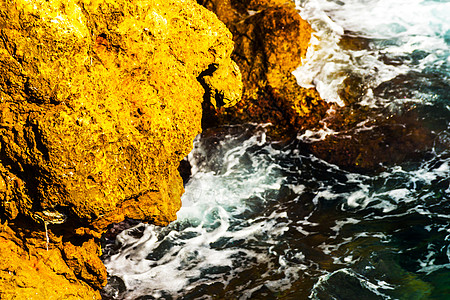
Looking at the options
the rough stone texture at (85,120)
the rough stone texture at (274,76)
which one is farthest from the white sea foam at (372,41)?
the rough stone texture at (85,120)

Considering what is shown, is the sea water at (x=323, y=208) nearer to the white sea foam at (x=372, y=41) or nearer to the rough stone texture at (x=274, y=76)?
the white sea foam at (x=372, y=41)

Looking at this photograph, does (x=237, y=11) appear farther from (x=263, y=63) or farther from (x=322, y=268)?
(x=322, y=268)

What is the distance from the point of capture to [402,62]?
249 inches

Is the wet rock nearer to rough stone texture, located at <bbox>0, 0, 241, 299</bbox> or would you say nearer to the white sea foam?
the white sea foam

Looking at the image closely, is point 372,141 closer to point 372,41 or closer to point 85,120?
point 372,41

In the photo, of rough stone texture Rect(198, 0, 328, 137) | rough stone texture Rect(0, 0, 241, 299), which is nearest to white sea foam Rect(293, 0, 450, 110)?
rough stone texture Rect(198, 0, 328, 137)

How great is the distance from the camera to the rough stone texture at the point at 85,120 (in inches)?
119

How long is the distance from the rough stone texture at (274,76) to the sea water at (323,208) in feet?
0.63

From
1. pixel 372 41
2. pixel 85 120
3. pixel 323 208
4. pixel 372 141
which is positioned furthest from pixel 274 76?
pixel 85 120

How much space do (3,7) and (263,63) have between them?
3961mm

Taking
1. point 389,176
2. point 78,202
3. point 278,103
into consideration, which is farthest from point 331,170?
point 78,202

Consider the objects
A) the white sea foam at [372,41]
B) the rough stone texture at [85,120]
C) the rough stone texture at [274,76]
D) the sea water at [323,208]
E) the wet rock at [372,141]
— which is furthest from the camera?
the white sea foam at [372,41]

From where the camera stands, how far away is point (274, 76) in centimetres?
602

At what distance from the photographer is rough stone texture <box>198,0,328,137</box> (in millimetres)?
5906
